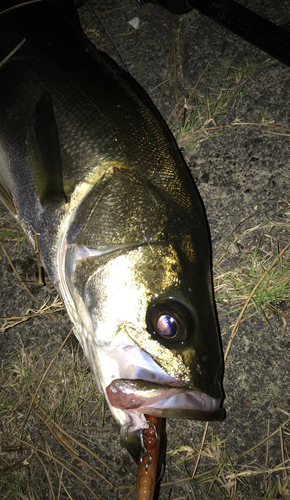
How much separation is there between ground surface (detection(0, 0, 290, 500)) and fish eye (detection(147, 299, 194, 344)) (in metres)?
0.87

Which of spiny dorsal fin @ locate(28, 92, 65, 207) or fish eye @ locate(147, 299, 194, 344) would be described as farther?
spiny dorsal fin @ locate(28, 92, 65, 207)

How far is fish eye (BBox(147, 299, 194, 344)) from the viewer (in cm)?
153

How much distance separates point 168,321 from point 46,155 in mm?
1118

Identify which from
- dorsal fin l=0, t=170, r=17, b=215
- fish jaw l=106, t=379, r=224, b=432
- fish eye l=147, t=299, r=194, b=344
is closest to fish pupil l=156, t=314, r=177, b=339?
fish eye l=147, t=299, r=194, b=344

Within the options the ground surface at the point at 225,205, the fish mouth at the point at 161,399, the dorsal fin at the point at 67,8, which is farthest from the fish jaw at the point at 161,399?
the dorsal fin at the point at 67,8

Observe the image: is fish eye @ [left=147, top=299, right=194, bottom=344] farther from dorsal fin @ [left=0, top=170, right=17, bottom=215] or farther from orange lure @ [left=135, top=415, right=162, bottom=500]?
dorsal fin @ [left=0, top=170, right=17, bottom=215]

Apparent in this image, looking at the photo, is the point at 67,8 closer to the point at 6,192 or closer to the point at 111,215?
the point at 6,192

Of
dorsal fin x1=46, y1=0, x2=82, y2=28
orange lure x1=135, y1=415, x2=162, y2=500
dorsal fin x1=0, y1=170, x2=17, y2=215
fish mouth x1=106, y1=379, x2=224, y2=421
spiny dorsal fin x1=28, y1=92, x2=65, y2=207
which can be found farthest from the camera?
dorsal fin x1=46, y1=0, x2=82, y2=28

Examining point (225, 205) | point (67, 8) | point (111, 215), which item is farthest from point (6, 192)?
point (225, 205)

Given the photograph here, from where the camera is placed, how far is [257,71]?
263cm

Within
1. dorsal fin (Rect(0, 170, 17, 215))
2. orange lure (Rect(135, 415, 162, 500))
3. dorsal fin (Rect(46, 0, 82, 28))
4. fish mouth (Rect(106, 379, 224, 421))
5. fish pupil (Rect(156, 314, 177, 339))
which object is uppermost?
dorsal fin (Rect(46, 0, 82, 28))

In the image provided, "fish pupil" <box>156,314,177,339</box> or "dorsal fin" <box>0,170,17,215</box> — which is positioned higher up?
"dorsal fin" <box>0,170,17,215</box>

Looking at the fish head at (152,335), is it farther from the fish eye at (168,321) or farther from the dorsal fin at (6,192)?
the dorsal fin at (6,192)

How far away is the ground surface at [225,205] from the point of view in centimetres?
218
